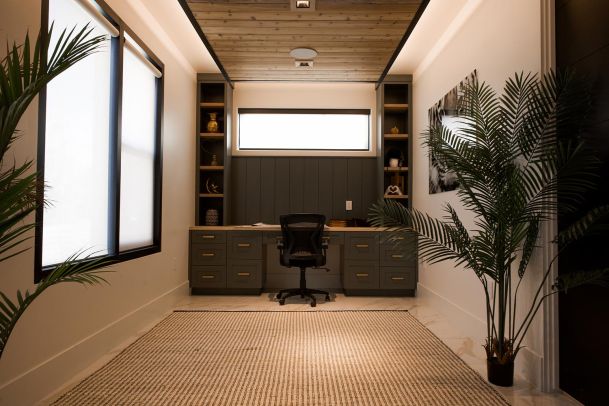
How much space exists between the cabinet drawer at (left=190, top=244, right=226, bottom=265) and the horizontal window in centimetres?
154

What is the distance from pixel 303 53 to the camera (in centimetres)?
405

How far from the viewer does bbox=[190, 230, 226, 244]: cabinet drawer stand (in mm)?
4480

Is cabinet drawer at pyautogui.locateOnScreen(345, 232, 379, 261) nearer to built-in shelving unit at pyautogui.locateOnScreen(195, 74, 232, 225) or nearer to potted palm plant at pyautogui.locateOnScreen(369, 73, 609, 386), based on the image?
→ built-in shelving unit at pyautogui.locateOnScreen(195, 74, 232, 225)

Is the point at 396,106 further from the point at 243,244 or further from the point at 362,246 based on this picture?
the point at 243,244

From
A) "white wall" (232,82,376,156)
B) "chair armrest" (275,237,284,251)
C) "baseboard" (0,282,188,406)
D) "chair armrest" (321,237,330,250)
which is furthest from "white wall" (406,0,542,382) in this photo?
"baseboard" (0,282,188,406)

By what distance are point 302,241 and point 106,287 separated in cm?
208

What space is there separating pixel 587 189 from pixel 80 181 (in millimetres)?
2910

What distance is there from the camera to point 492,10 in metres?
2.75

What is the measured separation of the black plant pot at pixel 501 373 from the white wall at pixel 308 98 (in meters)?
3.46

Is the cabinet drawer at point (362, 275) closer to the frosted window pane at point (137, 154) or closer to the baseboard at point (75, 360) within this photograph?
the baseboard at point (75, 360)

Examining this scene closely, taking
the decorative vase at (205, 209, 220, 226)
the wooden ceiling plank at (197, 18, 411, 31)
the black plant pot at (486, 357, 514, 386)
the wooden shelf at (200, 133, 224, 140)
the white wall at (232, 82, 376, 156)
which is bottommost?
the black plant pot at (486, 357, 514, 386)

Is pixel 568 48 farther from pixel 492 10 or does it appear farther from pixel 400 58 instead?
pixel 400 58

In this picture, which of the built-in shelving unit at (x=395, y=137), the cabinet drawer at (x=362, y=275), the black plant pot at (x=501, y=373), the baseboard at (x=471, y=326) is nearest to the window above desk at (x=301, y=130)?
the built-in shelving unit at (x=395, y=137)

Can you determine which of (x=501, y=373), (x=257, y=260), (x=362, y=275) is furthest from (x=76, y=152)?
(x=362, y=275)
